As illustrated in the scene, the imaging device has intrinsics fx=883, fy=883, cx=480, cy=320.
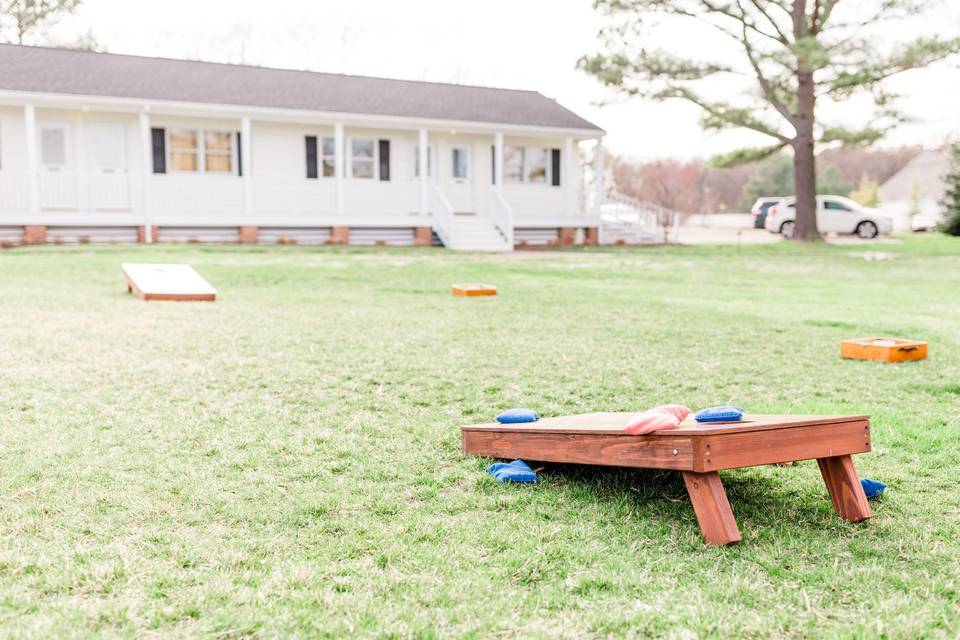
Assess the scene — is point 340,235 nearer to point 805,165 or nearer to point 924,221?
point 805,165

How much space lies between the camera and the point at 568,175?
25.7 metres

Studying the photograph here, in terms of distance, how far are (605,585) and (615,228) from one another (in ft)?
78.2

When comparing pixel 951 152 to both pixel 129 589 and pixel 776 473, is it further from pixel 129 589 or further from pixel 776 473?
pixel 129 589

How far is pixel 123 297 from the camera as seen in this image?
32.7 ft

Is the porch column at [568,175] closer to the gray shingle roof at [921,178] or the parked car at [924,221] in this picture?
the parked car at [924,221]

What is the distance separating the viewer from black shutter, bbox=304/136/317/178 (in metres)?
22.8

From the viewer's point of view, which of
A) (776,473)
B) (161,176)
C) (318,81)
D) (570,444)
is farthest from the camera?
(318,81)

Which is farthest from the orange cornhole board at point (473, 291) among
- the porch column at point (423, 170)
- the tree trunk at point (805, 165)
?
Result: the tree trunk at point (805, 165)

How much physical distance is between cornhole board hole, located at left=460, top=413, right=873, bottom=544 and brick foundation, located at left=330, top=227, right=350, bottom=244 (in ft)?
60.8

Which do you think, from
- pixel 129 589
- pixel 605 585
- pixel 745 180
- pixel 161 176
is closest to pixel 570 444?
pixel 605 585

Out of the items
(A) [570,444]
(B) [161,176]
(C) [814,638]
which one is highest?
(B) [161,176]

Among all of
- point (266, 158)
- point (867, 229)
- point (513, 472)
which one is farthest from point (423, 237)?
point (513, 472)

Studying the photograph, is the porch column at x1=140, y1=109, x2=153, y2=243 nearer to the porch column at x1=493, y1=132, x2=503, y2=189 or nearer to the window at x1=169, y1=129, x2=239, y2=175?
the window at x1=169, y1=129, x2=239, y2=175

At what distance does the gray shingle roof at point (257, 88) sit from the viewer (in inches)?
787
